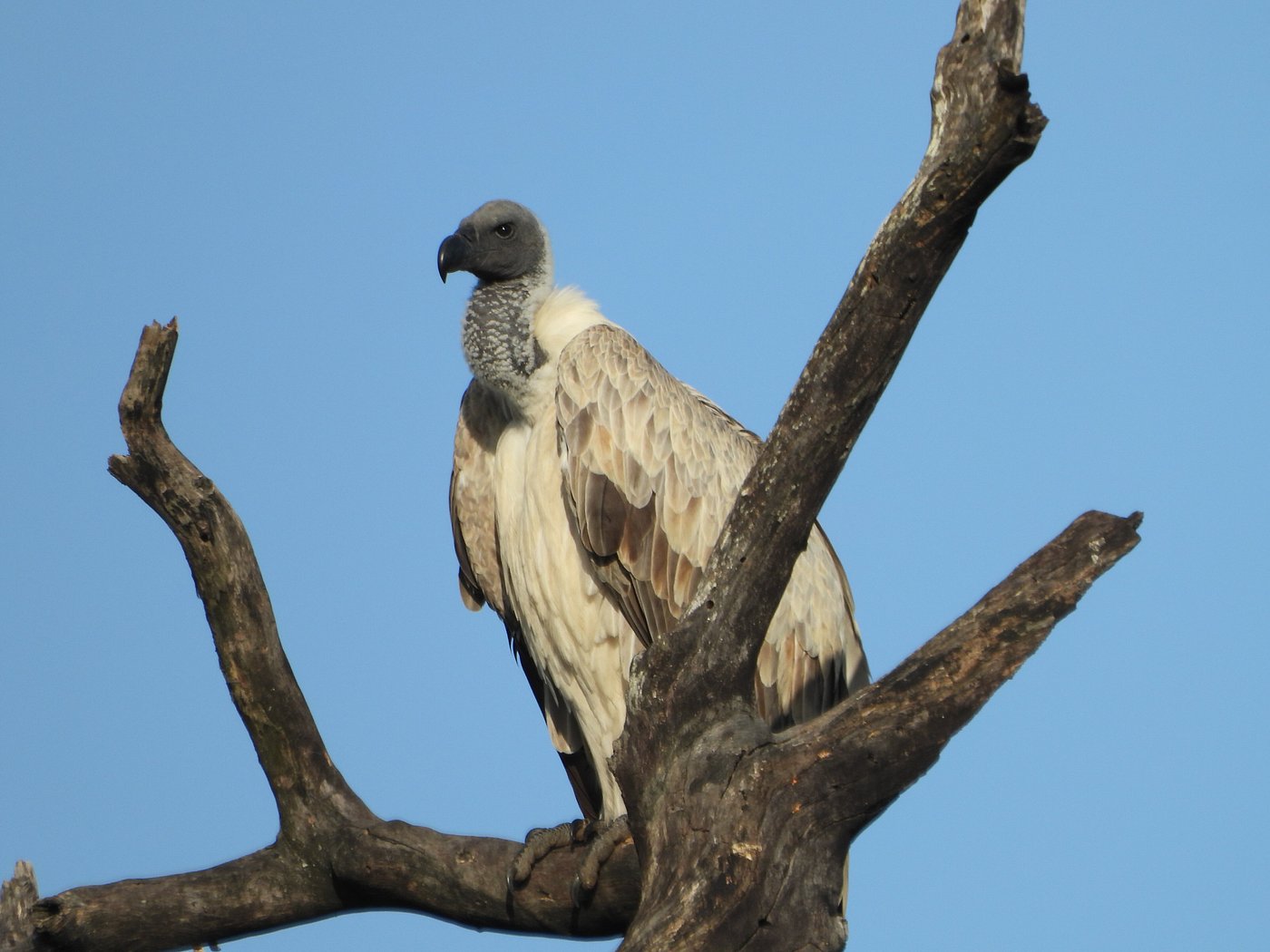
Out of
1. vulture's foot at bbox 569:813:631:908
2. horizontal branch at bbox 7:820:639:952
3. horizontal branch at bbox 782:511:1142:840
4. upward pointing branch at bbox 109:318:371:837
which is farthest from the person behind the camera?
vulture's foot at bbox 569:813:631:908

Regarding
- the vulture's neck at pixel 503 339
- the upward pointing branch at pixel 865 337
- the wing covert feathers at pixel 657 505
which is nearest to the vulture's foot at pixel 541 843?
the wing covert feathers at pixel 657 505

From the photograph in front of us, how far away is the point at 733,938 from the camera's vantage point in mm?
4266

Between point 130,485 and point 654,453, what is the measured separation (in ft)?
8.33

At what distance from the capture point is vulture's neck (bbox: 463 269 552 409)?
7203 millimetres

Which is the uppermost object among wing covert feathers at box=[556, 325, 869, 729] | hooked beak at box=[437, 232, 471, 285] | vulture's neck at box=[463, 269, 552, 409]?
hooked beak at box=[437, 232, 471, 285]

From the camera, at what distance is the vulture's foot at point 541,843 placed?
6020 millimetres

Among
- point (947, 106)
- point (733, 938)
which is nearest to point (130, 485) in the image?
point (733, 938)

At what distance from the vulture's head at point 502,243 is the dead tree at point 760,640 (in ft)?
8.49

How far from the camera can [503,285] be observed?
7621 millimetres

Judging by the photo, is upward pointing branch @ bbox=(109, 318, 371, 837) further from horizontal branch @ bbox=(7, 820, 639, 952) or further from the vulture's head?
the vulture's head

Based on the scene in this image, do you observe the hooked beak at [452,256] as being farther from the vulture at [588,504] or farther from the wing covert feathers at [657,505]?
the wing covert feathers at [657,505]

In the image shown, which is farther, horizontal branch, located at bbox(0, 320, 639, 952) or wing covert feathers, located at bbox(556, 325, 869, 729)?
wing covert feathers, located at bbox(556, 325, 869, 729)

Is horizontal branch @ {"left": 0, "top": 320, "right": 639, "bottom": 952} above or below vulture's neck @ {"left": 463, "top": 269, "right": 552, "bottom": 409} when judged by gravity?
below

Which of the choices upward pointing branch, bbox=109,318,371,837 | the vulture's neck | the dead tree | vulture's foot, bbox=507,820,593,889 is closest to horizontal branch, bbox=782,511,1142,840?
the dead tree
